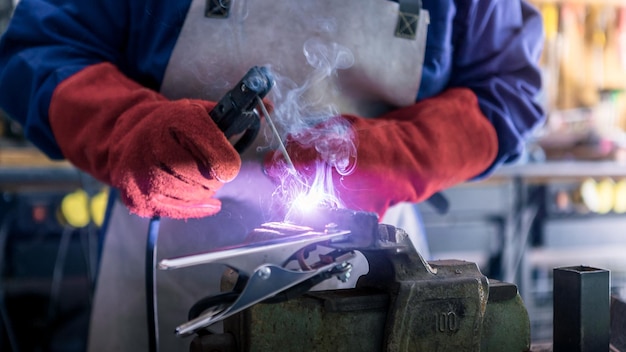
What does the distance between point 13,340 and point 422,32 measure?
6.97 feet

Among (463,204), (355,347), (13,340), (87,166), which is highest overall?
(87,166)

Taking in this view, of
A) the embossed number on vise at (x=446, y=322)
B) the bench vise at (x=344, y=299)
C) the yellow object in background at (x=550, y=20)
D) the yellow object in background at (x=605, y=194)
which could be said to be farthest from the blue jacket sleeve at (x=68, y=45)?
the yellow object in background at (x=550, y=20)

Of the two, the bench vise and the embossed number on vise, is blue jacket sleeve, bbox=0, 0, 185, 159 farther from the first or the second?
the embossed number on vise

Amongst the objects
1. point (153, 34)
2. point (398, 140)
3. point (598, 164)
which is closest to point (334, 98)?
point (398, 140)

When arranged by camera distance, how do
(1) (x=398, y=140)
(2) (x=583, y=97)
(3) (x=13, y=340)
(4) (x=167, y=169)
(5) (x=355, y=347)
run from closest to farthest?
1. (5) (x=355, y=347)
2. (4) (x=167, y=169)
3. (1) (x=398, y=140)
4. (3) (x=13, y=340)
5. (2) (x=583, y=97)

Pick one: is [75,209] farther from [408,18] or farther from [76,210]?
[408,18]

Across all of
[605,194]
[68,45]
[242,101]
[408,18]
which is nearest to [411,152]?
[408,18]

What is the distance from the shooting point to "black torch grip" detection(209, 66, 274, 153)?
0.72 meters

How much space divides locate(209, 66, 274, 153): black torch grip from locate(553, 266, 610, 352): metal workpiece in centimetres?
40

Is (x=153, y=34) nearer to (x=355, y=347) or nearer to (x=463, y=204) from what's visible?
(x=355, y=347)

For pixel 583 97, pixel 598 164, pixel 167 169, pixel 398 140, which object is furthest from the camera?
pixel 583 97

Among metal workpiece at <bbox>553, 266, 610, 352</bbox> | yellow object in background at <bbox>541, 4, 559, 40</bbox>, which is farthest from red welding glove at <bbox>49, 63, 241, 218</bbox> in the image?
yellow object in background at <bbox>541, 4, 559, 40</bbox>

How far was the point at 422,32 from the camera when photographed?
44.1 inches

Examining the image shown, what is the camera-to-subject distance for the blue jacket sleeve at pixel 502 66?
116 cm
